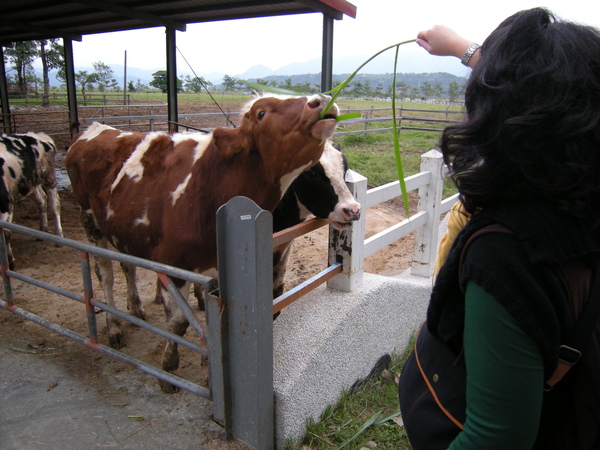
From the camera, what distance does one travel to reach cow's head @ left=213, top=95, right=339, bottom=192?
2400 millimetres

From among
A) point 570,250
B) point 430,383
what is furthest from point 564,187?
point 430,383

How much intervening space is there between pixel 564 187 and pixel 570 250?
0.11 m

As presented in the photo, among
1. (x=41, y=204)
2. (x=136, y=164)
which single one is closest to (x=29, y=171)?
(x=41, y=204)

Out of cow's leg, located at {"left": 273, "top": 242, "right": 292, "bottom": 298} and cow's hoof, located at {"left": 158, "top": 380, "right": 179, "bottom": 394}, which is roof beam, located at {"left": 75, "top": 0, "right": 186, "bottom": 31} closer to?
cow's leg, located at {"left": 273, "top": 242, "right": 292, "bottom": 298}

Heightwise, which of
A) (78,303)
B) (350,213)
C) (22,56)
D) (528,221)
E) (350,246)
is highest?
(22,56)

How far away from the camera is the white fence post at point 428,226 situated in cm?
418

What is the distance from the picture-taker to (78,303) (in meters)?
4.61

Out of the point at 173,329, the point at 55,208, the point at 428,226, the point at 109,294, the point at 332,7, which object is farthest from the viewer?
the point at 55,208

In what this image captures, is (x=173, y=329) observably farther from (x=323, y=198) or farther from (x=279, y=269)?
(x=323, y=198)

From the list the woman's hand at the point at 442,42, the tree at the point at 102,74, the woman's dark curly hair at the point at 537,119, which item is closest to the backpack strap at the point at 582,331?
the woman's dark curly hair at the point at 537,119

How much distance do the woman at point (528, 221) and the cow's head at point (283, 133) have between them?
1.49 m

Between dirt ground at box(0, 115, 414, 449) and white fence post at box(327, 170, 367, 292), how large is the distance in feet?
3.74

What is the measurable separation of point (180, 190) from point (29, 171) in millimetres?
4650

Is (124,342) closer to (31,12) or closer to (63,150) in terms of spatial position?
(31,12)
